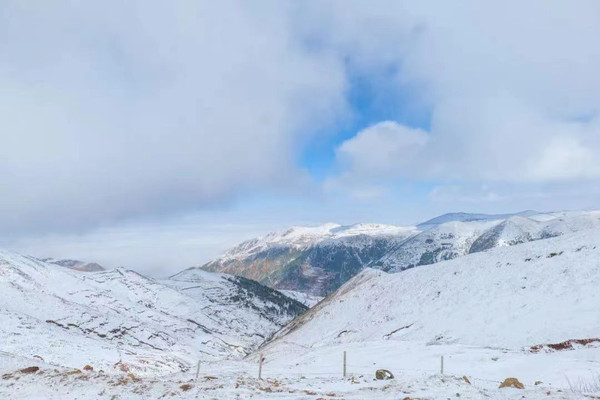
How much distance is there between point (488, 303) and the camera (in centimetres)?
4634

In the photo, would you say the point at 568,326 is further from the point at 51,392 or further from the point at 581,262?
the point at 51,392

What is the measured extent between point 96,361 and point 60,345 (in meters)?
16.2

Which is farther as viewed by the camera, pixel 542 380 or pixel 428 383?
pixel 542 380

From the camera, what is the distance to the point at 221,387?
52.6ft

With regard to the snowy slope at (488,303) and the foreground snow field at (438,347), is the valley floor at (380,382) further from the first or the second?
the snowy slope at (488,303)

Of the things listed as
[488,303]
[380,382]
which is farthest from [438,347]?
[380,382]

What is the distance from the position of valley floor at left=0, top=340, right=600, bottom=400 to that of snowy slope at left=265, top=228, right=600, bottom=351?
7.70m

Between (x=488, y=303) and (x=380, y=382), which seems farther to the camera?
(x=488, y=303)

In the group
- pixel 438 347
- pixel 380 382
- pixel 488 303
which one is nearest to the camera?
pixel 380 382

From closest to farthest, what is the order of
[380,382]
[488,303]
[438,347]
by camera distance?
1. [380,382]
2. [438,347]
3. [488,303]

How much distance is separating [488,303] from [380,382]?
3442 centimetres

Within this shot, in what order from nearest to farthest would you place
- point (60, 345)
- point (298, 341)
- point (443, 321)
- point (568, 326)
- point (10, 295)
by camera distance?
point (568, 326) → point (443, 321) → point (298, 341) → point (60, 345) → point (10, 295)

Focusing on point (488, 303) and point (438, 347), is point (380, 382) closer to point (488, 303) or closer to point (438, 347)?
point (438, 347)

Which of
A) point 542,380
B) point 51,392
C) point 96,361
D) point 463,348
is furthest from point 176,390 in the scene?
point 96,361
